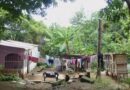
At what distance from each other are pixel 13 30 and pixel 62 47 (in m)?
5.96

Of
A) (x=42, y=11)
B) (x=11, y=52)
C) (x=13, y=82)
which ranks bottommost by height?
(x=13, y=82)

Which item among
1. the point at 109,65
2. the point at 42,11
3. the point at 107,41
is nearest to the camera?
the point at 42,11

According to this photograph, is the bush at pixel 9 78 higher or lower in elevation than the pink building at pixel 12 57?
lower

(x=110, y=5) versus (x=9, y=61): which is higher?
(x=110, y=5)

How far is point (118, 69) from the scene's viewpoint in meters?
24.0

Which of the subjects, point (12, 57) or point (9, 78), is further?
point (12, 57)

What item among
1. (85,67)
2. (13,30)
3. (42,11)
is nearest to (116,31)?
(85,67)

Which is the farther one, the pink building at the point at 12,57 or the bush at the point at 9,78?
the pink building at the point at 12,57

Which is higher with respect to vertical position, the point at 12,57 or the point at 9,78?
the point at 12,57

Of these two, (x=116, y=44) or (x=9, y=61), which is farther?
(x=116, y=44)

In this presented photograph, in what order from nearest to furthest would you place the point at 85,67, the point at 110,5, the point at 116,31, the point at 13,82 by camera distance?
the point at 110,5 → the point at 13,82 → the point at 85,67 → the point at 116,31

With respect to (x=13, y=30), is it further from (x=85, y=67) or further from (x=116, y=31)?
(x=116, y=31)

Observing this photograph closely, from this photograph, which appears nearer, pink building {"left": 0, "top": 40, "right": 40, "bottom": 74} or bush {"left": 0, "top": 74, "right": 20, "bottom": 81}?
bush {"left": 0, "top": 74, "right": 20, "bottom": 81}

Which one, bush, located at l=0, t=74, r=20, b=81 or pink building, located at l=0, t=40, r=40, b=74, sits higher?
pink building, located at l=0, t=40, r=40, b=74
